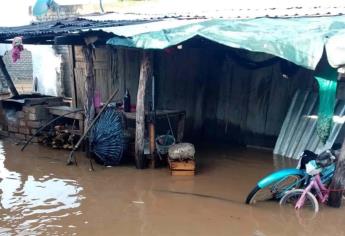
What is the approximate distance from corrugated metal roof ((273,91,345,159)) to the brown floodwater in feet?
1.54

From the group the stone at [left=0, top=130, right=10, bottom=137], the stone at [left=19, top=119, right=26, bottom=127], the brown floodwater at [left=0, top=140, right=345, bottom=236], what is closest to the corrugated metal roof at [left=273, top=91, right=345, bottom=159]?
the brown floodwater at [left=0, top=140, right=345, bottom=236]

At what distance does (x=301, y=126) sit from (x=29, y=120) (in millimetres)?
6540

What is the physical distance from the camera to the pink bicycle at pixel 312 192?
18.6 ft

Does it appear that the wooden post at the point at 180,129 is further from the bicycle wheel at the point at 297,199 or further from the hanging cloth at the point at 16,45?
the hanging cloth at the point at 16,45

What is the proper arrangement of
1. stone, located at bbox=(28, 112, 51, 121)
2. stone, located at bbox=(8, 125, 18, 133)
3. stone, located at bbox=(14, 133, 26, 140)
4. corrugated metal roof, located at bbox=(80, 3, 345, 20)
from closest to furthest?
corrugated metal roof, located at bbox=(80, 3, 345, 20) < stone, located at bbox=(28, 112, 51, 121) < stone, located at bbox=(14, 133, 26, 140) < stone, located at bbox=(8, 125, 18, 133)

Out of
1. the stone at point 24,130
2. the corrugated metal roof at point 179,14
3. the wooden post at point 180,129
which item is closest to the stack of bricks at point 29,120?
the stone at point 24,130

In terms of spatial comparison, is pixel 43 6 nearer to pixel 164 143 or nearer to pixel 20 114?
pixel 20 114

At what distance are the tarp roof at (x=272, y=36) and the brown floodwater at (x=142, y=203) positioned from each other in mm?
2182

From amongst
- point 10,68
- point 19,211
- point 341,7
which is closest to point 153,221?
point 19,211

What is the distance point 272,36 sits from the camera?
5918 millimetres

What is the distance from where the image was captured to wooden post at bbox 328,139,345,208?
18.5 feet

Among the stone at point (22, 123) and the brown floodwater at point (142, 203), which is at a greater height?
the stone at point (22, 123)

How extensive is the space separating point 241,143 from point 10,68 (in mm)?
15352

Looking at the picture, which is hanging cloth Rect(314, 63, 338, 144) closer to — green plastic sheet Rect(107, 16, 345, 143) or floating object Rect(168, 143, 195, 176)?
green plastic sheet Rect(107, 16, 345, 143)
